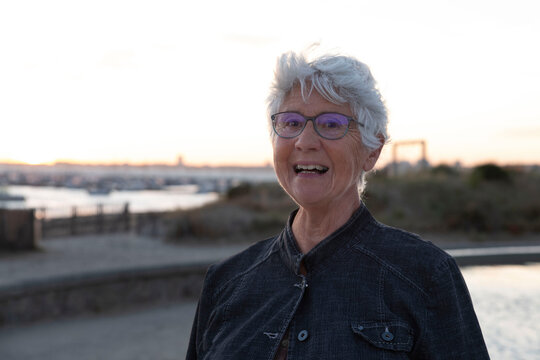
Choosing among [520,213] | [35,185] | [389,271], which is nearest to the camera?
[389,271]

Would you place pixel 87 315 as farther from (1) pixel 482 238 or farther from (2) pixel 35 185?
(2) pixel 35 185

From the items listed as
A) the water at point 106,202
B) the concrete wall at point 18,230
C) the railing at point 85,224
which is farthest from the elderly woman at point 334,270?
the railing at point 85,224

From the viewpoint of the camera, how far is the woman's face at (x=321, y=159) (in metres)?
1.87

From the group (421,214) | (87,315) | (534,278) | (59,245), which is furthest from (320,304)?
(421,214)

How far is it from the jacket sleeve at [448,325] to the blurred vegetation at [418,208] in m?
14.1

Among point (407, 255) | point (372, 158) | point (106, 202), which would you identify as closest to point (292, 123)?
point (372, 158)

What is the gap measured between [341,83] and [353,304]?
753 millimetres

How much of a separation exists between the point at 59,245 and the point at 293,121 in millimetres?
14493

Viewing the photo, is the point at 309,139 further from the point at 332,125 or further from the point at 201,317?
the point at 201,317

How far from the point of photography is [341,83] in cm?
181

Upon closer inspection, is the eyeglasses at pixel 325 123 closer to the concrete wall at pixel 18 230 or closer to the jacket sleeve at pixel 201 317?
the jacket sleeve at pixel 201 317

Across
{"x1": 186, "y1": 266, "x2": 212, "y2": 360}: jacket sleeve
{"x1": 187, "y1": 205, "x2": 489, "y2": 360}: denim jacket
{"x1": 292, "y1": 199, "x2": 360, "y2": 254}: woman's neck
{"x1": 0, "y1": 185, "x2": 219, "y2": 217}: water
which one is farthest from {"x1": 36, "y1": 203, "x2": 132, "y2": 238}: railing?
{"x1": 292, "y1": 199, "x2": 360, "y2": 254}: woman's neck

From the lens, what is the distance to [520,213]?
59.1ft

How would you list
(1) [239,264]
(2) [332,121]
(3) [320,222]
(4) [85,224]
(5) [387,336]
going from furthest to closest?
(4) [85,224] < (1) [239,264] < (3) [320,222] < (2) [332,121] < (5) [387,336]
